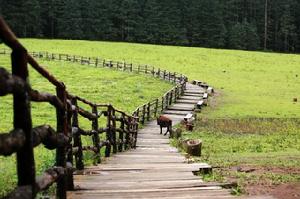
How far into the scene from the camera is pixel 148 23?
10131 centimetres

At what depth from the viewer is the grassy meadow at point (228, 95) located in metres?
14.0

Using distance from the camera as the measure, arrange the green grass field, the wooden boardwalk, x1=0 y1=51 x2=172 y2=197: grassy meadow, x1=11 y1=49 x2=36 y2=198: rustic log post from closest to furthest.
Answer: x1=11 y1=49 x2=36 y2=198: rustic log post → the wooden boardwalk → x1=0 y1=51 x2=172 y2=197: grassy meadow → the green grass field

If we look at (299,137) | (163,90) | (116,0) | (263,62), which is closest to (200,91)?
(163,90)

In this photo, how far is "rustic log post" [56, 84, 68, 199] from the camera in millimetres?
6121

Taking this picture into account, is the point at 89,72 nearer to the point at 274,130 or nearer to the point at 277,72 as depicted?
the point at 277,72

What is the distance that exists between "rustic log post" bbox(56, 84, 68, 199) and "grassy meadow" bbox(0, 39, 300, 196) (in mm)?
2837

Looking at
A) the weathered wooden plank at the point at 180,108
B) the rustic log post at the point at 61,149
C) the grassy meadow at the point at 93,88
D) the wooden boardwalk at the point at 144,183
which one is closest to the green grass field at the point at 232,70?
the weathered wooden plank at the point at 180,108

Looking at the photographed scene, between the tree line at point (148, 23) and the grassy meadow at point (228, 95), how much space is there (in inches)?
735

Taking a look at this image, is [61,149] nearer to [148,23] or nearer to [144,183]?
[144,183]

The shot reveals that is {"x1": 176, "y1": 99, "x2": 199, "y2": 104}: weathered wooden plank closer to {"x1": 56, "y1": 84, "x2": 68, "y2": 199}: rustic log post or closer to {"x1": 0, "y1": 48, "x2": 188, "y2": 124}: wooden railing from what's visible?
{"x1": 0, "y1": 48, "x2": 188, "y2": 124}: wooden railing

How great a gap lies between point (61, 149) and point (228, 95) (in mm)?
38393

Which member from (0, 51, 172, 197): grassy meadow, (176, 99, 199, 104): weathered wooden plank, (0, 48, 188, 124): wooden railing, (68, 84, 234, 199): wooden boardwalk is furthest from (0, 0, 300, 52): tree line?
(68, 84, 234, 199): wooden boardwalk

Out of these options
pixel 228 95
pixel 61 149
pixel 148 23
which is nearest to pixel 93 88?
pixel 228 95

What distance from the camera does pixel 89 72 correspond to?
176ft
